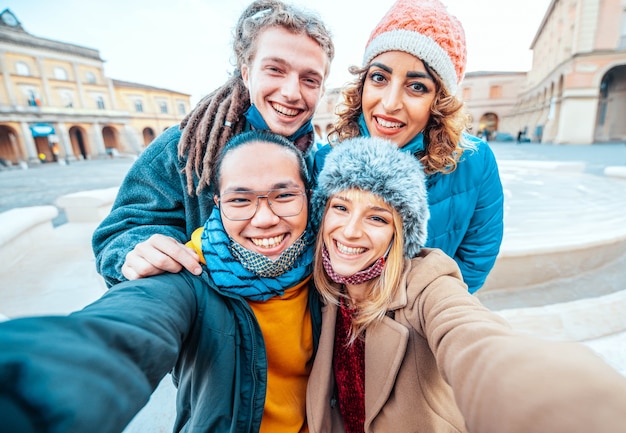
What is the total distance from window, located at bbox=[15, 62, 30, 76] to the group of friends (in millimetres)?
42322

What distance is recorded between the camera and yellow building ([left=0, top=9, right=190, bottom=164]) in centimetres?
2712

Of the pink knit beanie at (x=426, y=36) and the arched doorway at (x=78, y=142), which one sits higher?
the arched doorway at (x=78, y=142)

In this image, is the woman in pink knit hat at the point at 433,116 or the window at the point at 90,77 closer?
the woman in pink knit hat at the point at 433,116

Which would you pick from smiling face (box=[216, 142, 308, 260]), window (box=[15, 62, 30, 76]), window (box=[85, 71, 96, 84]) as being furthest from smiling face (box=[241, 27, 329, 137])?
window (box=[85, 71, 96, 84])

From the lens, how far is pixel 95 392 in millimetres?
491

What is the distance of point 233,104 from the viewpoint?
1.45m

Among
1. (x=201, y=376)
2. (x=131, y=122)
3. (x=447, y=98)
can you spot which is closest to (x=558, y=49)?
(x=447, y=98)

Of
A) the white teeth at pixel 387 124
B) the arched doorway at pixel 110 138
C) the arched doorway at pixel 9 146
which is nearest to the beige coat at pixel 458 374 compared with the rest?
the white teeth at pixel 387 124

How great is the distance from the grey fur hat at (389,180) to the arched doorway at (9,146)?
129 ft

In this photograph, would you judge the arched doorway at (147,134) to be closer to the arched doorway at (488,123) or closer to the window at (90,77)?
the window at (90,77)

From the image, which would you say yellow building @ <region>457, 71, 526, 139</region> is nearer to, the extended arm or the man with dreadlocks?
the man with dreadlocks

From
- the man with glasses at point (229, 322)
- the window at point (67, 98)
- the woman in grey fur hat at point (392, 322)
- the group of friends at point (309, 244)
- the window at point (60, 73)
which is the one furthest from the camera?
the window at point (67, 98)

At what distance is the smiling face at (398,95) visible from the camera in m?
1.41

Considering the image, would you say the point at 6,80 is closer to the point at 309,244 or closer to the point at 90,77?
the point at 90,77
